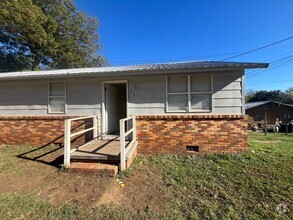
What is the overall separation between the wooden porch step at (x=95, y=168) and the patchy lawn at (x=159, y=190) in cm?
14

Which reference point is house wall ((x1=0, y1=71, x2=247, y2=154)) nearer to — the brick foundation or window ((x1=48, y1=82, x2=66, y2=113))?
the brick foundation

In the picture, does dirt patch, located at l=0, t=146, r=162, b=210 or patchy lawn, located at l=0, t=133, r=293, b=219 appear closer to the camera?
patchy lawn, located at l=0, t=133, r=293, b=219

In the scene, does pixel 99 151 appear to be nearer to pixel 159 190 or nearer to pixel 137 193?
pixel 137 193

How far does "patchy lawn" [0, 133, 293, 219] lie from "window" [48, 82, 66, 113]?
2075 mm

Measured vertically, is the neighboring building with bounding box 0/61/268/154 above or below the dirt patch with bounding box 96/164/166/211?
above

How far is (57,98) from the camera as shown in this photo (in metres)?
6.67

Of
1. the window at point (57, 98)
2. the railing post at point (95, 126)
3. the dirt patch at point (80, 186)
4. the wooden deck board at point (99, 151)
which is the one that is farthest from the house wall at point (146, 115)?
the dirt patch at point (80, 186)

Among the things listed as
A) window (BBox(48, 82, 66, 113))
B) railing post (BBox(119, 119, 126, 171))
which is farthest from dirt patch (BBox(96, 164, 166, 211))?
window (BBox(48, 82, 66, 113))

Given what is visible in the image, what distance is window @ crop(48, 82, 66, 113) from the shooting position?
21.8 feet

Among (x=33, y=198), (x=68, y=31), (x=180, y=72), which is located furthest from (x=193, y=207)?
(x=68, y=31)

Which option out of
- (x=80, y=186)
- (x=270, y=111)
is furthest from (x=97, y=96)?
(x=270, y=111)

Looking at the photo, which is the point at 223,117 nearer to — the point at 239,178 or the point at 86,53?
the point at 239,178

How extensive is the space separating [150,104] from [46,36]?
15.4 meters

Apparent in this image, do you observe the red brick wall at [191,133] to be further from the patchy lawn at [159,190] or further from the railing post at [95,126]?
the railing post at [95,126]
